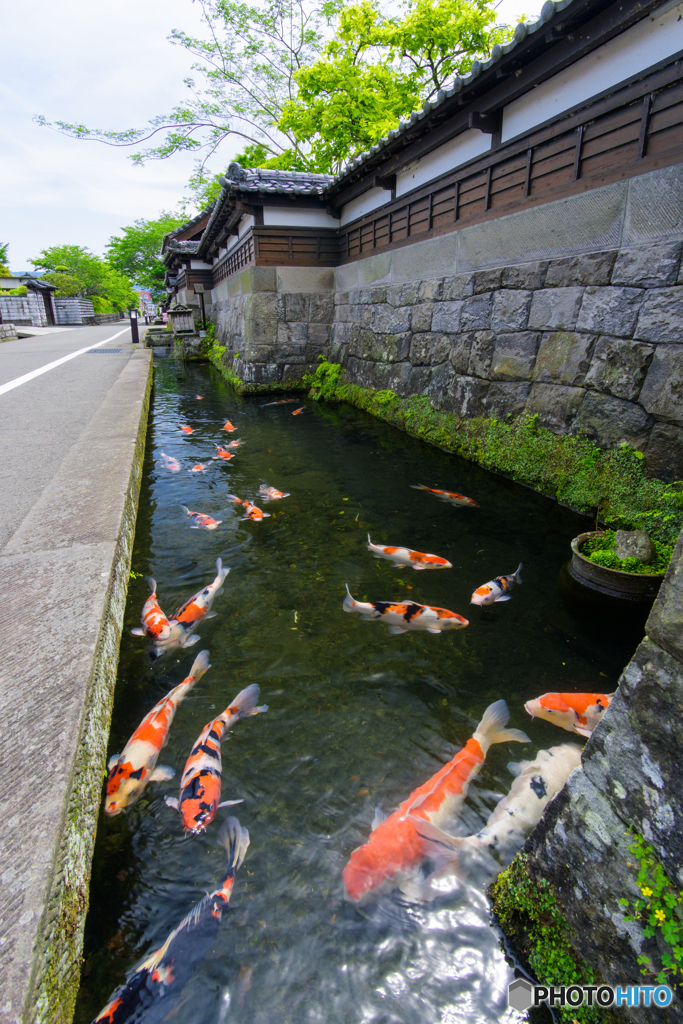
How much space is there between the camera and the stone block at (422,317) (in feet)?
29.6

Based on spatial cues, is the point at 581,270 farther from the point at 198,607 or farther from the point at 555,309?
the point at 198,607

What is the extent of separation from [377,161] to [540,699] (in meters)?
10.3

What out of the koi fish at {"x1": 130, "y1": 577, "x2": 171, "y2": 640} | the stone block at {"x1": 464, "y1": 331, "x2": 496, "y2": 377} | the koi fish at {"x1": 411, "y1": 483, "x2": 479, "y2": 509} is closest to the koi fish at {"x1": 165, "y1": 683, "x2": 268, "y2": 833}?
the koi fish at {"x1": 130, "y1": 577, "x2": 171, "y2": 640}

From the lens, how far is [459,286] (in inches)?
319

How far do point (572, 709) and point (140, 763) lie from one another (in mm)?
2495

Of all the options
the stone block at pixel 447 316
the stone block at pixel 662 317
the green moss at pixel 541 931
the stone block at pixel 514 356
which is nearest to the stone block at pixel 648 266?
the stone block at pixel 662 317

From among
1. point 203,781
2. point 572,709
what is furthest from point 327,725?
point 572,709

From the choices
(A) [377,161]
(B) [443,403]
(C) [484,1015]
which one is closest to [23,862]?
(C) [484,1015]

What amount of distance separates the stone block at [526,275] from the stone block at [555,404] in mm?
1315

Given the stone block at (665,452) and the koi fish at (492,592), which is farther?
the stone block at (665,452)

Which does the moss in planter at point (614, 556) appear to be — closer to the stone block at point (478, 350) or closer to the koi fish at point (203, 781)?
the koi fish at point (203, 781)

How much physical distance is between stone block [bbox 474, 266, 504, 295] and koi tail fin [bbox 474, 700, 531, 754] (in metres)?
6.21

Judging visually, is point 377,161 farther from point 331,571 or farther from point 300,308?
point 331,571

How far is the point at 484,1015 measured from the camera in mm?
1828
